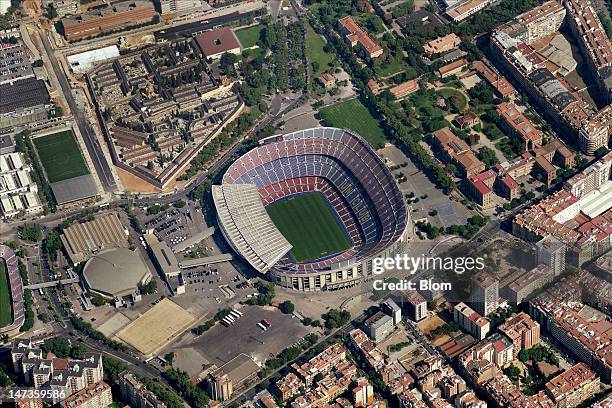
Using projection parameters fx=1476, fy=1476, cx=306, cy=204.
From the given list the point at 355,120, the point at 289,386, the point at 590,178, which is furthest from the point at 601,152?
the point at 289,386

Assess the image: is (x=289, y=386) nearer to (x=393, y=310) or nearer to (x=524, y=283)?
(x=393, y=310)

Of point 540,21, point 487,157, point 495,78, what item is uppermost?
point 540,21

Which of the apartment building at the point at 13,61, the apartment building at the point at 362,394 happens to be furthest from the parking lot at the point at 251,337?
the apartment building at the point at 13,61

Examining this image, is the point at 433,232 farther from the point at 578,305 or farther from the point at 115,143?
the point at 115,143

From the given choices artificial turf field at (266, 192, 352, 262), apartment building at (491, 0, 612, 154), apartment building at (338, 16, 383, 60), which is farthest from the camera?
apartment building at (338, 16, 383, 60)

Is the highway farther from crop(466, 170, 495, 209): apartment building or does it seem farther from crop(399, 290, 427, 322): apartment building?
crop(466, 170, 495, 209): apartment building

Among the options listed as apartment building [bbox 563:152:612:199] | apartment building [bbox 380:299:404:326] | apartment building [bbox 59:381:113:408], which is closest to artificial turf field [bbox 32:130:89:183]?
apartment building [bbox 59:381:113:408]

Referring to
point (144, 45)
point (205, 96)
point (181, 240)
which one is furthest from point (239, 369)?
point (144, 45)
